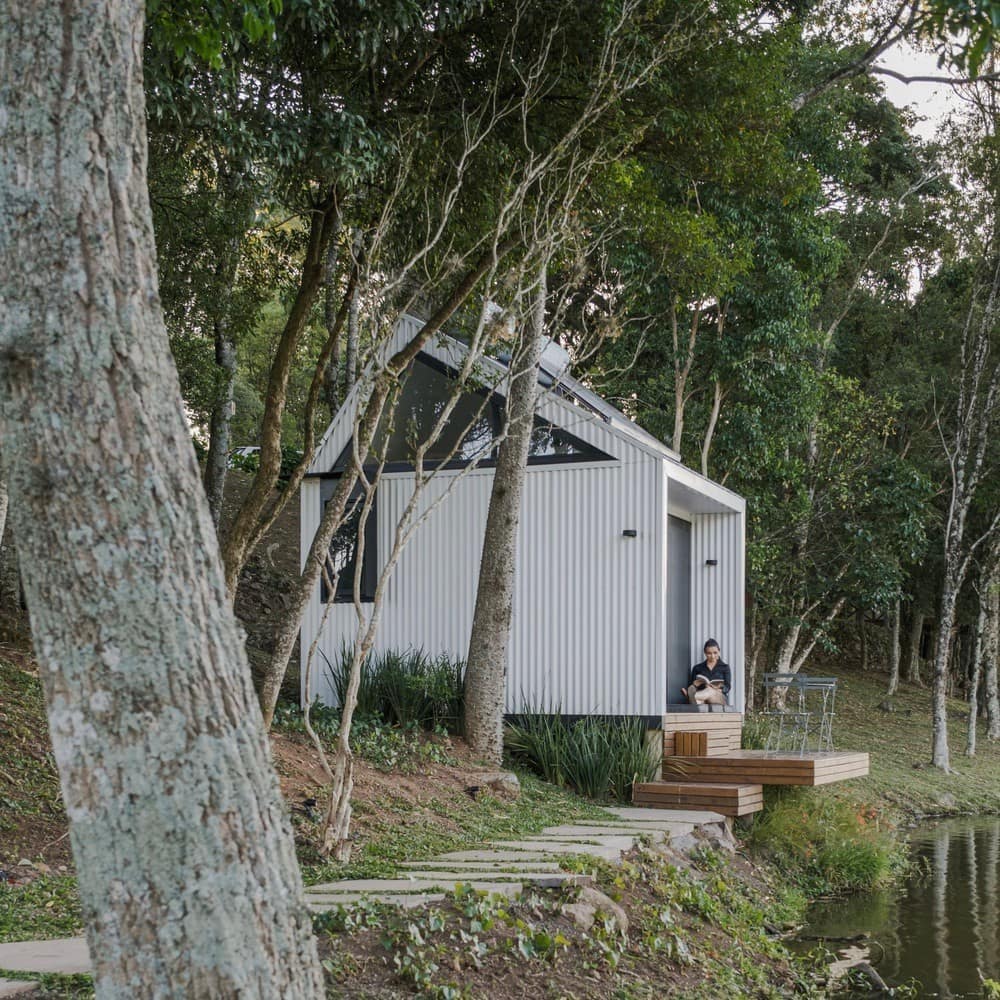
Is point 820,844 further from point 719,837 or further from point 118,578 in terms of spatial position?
point 118,578

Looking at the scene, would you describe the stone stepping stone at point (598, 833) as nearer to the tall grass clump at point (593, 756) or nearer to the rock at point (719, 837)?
the rock at point (719, 837)

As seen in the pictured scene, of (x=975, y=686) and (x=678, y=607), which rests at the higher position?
(x=678, y=607)

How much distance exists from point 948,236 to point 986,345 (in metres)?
2.90

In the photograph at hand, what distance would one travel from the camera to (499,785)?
9727 millimetres

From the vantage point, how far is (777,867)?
9.98 m

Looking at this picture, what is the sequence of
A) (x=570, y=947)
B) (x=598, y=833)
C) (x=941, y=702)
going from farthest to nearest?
(x=941, y=702) → (x=598, y=833) → (x=570, y=947)

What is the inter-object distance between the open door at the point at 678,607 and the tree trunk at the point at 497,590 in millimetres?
3446

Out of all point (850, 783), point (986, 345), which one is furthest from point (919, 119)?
point (850, 783)

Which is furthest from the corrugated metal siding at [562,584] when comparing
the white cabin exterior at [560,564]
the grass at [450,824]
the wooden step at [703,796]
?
the grass at [450,824]

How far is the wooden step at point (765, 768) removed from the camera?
10336 mm

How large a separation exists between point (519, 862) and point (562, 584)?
5.51 m

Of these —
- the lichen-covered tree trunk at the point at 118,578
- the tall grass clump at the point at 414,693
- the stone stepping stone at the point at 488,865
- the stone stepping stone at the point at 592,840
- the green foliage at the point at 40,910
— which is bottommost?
the stone stepping stone at the point at 592,840

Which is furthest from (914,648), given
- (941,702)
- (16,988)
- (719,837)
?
(16,988)

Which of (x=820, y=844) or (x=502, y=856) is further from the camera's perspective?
(x=820, y=844)
